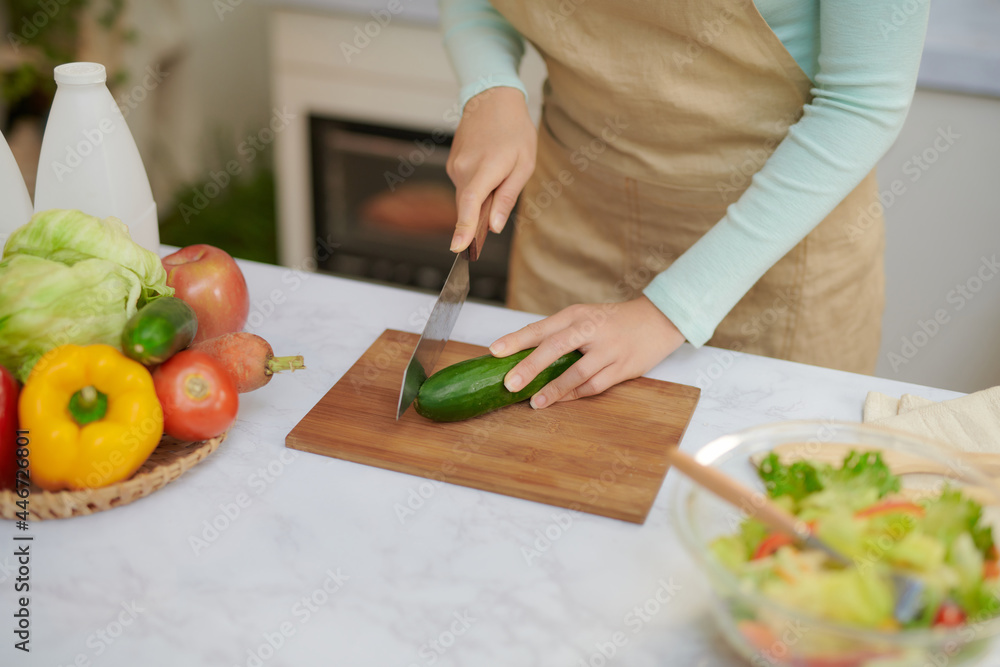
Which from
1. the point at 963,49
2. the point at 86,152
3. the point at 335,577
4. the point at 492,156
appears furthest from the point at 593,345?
the point at 963,49

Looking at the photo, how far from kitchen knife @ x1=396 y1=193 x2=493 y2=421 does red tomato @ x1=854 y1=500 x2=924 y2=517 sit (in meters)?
0.47

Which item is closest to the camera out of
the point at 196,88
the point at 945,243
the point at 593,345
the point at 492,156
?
the point at 593,345

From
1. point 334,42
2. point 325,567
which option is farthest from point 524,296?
point 334,42

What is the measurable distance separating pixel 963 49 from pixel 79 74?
1749 millimetres

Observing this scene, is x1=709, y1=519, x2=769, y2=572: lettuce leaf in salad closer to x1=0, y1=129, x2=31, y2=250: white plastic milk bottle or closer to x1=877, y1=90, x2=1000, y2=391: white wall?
x1=0, y1=129, x2=31, y2=250: white plastic milk bottle

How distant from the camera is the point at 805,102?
3.75ft

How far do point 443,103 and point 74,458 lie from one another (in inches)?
72.6

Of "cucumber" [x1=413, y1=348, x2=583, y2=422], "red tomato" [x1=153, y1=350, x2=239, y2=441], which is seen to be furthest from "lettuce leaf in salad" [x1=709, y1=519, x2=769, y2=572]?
"red tomato" [x1=153, y1=350, x2=239, y2=441]

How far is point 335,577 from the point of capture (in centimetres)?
74

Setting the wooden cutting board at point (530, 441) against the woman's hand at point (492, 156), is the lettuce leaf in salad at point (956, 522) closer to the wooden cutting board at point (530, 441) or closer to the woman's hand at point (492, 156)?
the wooden cutting board at point (530, 441)

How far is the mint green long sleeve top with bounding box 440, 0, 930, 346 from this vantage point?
0.92 meters

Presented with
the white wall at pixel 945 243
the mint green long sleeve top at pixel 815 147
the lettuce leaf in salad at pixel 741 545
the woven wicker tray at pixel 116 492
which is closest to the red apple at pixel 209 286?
the woven wicker tray at pixel 116 492

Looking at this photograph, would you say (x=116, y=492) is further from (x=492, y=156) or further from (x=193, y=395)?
(x=492, y=156)

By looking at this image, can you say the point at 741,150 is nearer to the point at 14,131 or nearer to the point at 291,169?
the point at 291,169
